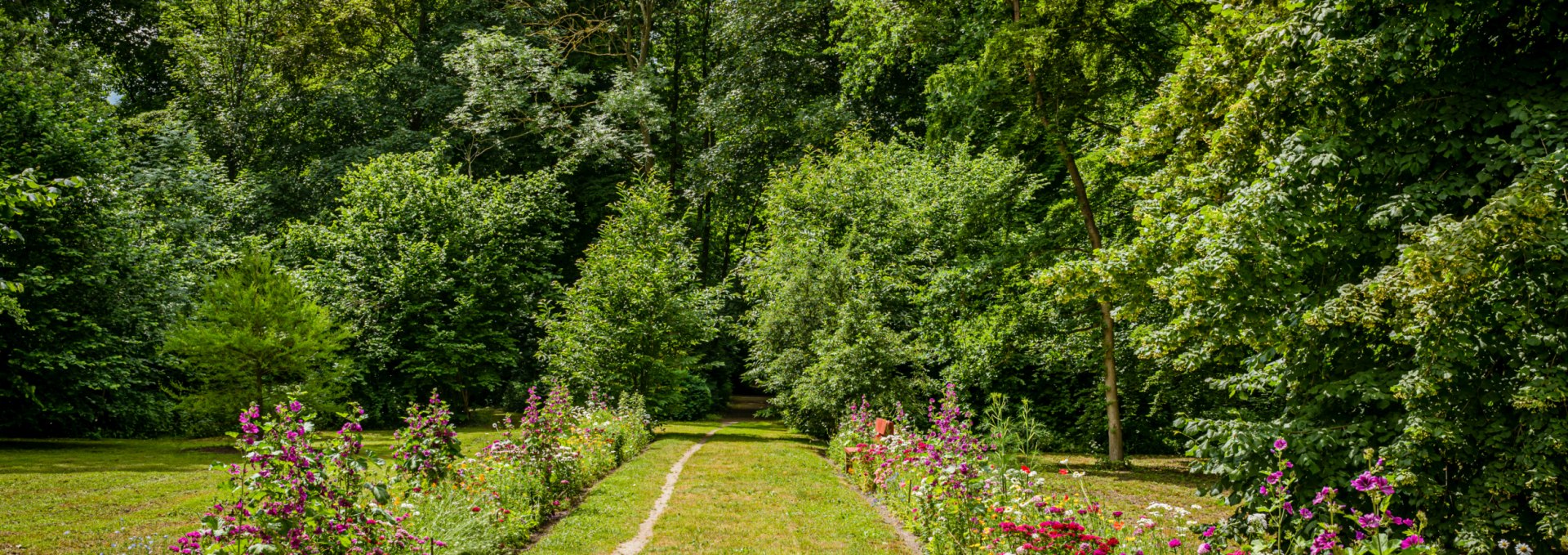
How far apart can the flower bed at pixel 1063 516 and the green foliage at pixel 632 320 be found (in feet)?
35.9

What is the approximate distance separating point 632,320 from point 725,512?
11723 mm

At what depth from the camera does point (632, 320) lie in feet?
70.9

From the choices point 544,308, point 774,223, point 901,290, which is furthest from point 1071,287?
point 544,308

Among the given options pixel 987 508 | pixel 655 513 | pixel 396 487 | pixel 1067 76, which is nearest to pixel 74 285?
pixel 396 487

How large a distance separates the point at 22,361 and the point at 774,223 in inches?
638

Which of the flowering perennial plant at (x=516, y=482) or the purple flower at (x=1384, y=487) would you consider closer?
the purple flower at (x=1384, y=487)

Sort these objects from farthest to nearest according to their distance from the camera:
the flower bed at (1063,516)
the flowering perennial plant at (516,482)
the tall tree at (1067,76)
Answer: the tall tree at (1067,76) < the flowering perennial plant at (516,482) < the flower bed at (1063,516)

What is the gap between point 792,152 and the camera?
28031 mm

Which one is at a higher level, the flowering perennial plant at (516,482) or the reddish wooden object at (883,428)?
the reddish wooden object at (883,428)

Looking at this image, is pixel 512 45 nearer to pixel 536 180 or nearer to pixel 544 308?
pixel 536 180

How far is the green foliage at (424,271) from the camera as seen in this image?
77.2ft

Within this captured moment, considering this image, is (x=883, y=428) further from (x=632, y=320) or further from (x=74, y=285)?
(x=74, y=285)

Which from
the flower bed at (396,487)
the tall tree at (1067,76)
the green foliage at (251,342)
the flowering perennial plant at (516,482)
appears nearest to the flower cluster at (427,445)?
the flower bed at (396,487)

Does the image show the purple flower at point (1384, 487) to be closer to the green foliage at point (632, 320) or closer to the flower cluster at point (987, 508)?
the flower cluster at point (987, 508)
